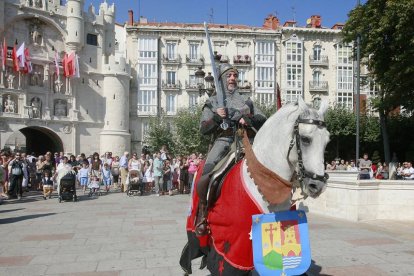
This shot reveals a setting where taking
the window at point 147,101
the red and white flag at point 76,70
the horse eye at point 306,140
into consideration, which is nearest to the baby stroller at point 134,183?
the horse eye at point 306,140

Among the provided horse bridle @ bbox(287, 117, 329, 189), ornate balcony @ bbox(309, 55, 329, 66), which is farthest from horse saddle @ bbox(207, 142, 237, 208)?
ornate balcony @ bbox(309, 55, 329, 66)

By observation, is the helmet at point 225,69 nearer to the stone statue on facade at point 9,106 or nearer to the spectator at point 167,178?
the spectator at point 167,178

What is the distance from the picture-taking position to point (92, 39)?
47031mm

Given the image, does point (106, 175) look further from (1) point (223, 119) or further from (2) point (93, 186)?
(1) point (223, 119)

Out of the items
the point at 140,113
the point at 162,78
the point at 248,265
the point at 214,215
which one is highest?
the point at 162,78

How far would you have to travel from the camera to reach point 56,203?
53.7ft

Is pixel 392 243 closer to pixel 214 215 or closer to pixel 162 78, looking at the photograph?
pixel 214 215

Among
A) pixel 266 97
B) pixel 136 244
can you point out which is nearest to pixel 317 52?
pixel 266 97

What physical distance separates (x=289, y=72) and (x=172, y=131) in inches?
687

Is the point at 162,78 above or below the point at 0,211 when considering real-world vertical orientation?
above

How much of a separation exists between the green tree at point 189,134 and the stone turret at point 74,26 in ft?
46.2

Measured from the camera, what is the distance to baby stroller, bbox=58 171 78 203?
16.8 meters

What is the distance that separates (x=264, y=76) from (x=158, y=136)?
16.8m

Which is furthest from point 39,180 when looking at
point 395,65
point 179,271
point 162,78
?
point 162,78
